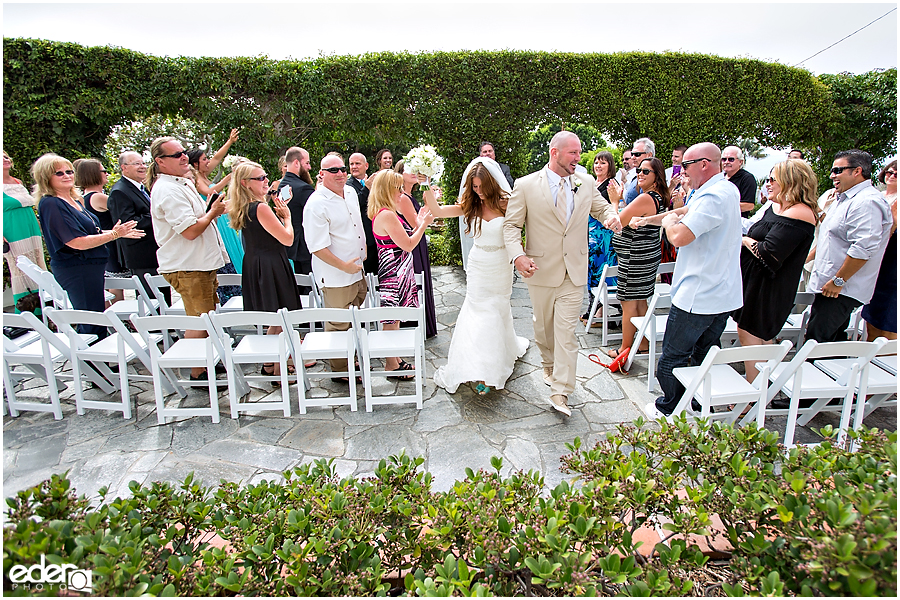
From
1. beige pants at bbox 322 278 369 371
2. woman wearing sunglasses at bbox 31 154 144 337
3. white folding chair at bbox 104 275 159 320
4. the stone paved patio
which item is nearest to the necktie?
the stone paved patio

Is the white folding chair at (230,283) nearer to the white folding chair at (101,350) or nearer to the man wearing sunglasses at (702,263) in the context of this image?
the white folding chair at (101,350)

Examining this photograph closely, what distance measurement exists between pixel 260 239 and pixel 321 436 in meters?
1.78

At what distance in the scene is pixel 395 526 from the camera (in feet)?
6.00

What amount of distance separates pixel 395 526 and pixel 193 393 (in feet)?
11.1

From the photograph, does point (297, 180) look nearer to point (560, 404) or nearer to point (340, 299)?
point (340, 299)

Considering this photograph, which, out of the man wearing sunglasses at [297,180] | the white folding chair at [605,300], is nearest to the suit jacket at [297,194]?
the man wearing sunglasses at [297,180]

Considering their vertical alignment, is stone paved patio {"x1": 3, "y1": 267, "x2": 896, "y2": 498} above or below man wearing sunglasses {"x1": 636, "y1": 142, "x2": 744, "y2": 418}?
below

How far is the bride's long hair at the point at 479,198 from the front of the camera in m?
3.90

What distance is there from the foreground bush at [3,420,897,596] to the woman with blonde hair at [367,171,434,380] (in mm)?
2582

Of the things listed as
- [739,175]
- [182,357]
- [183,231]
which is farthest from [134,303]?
[739,175]

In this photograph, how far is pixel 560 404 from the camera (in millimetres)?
3906

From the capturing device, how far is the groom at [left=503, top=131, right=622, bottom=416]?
12.1 ft

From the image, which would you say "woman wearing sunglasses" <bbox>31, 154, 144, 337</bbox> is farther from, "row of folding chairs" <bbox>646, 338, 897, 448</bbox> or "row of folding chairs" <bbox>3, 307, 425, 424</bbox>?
"row of folding chairs" <bbox>646, 338, 897, 448</bbox>

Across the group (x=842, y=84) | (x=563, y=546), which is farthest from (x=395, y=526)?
(x=842, y=84)
